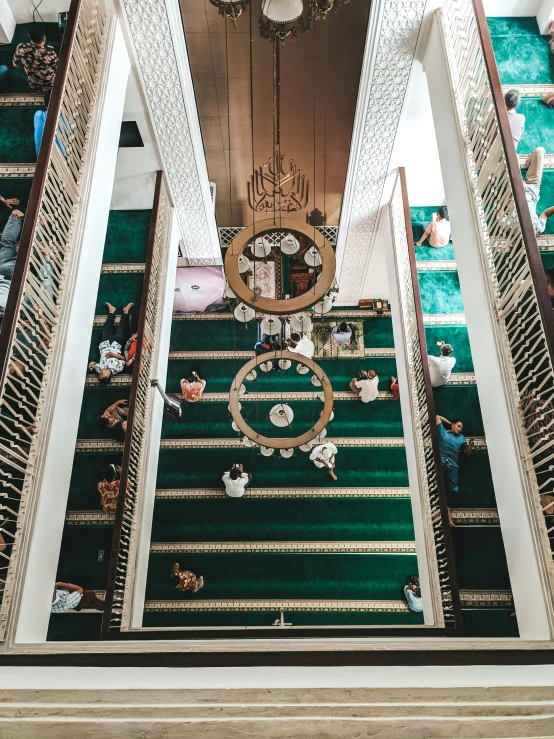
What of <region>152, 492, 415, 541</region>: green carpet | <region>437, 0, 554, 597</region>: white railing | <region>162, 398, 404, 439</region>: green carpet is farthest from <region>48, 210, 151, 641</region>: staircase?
<region>437, 0, 554, 597</region>: white railing

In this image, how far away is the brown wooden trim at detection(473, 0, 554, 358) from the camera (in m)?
2.81

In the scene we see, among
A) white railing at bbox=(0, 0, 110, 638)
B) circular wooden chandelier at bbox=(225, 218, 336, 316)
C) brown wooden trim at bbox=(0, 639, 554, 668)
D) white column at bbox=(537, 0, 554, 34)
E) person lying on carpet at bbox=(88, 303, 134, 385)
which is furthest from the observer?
person lying on carpet at bbox=(88, 303, 134, 385)

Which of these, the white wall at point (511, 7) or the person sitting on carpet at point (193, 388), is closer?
the white wall at point (511, 7)

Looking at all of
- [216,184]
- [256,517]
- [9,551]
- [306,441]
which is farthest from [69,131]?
[256,517]

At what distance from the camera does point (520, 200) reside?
10.1 feet

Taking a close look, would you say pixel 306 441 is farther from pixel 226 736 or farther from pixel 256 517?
pixel 226 736

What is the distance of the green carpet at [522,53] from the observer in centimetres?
484

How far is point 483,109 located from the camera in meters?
3.69

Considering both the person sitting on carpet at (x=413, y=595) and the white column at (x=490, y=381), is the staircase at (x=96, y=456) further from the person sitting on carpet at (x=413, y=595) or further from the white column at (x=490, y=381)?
the white column at (x=490, y=381)

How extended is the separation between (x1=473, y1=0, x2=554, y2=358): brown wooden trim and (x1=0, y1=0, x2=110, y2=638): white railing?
2960mm

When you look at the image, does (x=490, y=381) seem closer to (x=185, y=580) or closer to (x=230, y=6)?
(x=230, y=6)

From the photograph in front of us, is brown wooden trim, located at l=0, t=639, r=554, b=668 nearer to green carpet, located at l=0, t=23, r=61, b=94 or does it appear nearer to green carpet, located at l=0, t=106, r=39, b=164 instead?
green carpet, located at l=0, t=106, r=39, b=164

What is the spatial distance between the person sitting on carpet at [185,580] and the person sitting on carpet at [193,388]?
8.36ft

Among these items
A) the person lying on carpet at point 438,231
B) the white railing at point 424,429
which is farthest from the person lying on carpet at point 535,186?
the person lying on carpet at point 438,231
